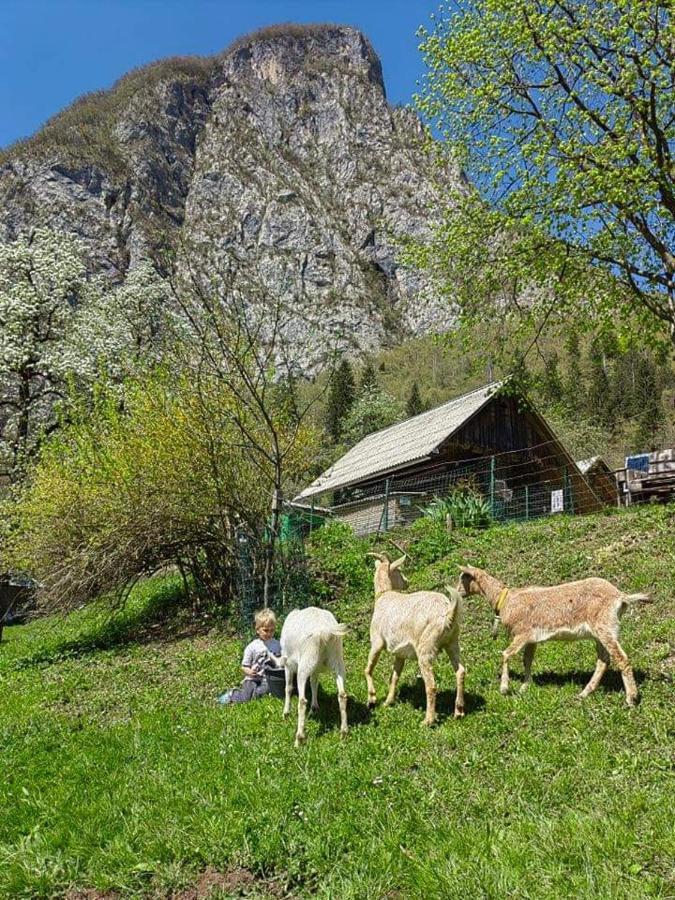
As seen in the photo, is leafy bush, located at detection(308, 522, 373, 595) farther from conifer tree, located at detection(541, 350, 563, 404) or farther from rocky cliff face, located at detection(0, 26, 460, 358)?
rocky cliff face, located at detection(0, 26, 460, 358)

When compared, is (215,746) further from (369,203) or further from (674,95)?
(369,203)

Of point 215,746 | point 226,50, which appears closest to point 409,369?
point 215,746

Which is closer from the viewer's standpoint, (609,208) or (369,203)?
(609,208)

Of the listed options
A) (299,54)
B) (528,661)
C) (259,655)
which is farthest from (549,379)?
(299,54)

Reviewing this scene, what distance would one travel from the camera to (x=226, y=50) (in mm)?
187500

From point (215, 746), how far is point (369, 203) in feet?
519

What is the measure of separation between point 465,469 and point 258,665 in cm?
1617

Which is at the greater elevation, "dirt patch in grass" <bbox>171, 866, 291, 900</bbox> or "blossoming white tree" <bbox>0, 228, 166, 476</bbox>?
"blossoming white tree" <bbox>0, 228, 166, 476</bbox>

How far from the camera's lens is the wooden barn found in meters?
22.2

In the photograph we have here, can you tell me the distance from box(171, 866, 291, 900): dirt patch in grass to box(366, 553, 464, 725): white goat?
2297 millimetres

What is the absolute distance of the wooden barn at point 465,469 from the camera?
22219 mm

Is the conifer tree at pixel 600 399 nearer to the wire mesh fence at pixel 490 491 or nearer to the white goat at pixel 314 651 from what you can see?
the wire mesh fence at pixel 490 491

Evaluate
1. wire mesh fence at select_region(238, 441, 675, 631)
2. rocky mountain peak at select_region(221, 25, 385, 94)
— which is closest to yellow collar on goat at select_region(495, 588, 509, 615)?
wire mesh fence at select_region(238, 441, 675, 631)

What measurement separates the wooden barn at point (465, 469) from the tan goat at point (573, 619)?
13.7 meters
